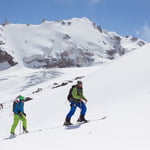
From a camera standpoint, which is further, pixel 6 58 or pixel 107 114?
pixel 6 58

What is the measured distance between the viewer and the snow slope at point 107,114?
8.32 meters

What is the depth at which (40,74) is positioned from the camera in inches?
3642

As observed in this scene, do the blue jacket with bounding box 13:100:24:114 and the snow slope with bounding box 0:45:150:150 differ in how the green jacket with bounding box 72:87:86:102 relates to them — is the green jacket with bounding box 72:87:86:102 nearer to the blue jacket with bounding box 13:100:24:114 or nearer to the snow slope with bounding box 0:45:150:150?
the snow slope with bounding box 0:45:150:150

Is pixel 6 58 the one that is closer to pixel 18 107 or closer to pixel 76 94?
pixel 18 107

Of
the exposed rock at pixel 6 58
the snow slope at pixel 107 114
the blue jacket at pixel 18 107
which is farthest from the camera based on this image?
the exposed rock at pixel 6 58

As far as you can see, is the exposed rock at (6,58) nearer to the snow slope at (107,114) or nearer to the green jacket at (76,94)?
the snow slope at (107,114)

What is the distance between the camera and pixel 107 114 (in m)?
12.9

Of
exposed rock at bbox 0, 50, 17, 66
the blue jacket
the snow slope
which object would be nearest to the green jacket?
the snow slope

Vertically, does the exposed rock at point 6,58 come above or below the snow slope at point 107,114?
above

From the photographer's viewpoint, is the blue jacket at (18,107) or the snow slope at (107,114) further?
the blue jacket at (18,107)

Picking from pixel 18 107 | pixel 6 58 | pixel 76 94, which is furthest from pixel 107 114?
pixel 6 58

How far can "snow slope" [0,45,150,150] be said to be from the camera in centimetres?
832

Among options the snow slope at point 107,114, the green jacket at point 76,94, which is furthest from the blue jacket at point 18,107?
the green jacket at point 76,94

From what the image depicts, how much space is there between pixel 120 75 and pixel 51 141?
14969mm
